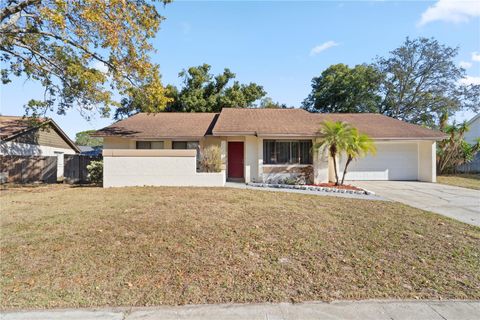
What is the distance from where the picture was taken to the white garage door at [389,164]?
15.9 metres

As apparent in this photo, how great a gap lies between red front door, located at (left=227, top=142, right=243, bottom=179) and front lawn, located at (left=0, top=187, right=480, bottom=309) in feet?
24.2

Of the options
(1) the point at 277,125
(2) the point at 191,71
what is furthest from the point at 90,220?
A: (2) the point at 191,71

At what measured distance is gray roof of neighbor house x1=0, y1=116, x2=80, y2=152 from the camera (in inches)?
616

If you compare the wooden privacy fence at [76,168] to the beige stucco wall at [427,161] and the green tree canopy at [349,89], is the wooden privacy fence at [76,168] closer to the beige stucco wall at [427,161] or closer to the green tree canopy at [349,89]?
the beige stucco wall at [427,161]

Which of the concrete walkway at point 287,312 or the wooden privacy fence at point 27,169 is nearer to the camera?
the concrete walkway at point 287,312

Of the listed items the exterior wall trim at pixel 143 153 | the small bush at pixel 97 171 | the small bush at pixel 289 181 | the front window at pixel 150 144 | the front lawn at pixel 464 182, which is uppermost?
the front window at pixel 150 144

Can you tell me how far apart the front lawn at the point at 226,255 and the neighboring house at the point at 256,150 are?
4436mm

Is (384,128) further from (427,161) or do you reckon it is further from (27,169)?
(27,169)

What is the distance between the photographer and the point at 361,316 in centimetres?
305

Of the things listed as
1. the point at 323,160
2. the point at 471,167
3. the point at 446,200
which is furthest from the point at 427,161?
the point at 471,167

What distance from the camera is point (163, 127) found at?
53.2ft

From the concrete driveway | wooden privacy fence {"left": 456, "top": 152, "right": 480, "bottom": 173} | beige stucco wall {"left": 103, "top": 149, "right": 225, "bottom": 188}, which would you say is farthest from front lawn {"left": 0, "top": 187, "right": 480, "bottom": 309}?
wooden privacy fence {"left": 456, "top": 152, "right": 480, "bottom": 173}

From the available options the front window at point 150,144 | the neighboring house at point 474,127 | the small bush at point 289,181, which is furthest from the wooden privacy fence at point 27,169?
the neighboring house at point 474,127

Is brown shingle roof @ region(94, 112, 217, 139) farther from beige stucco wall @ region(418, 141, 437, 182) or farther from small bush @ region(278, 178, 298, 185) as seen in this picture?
beige stucco wall @ region(418, 141, 437, 182)
